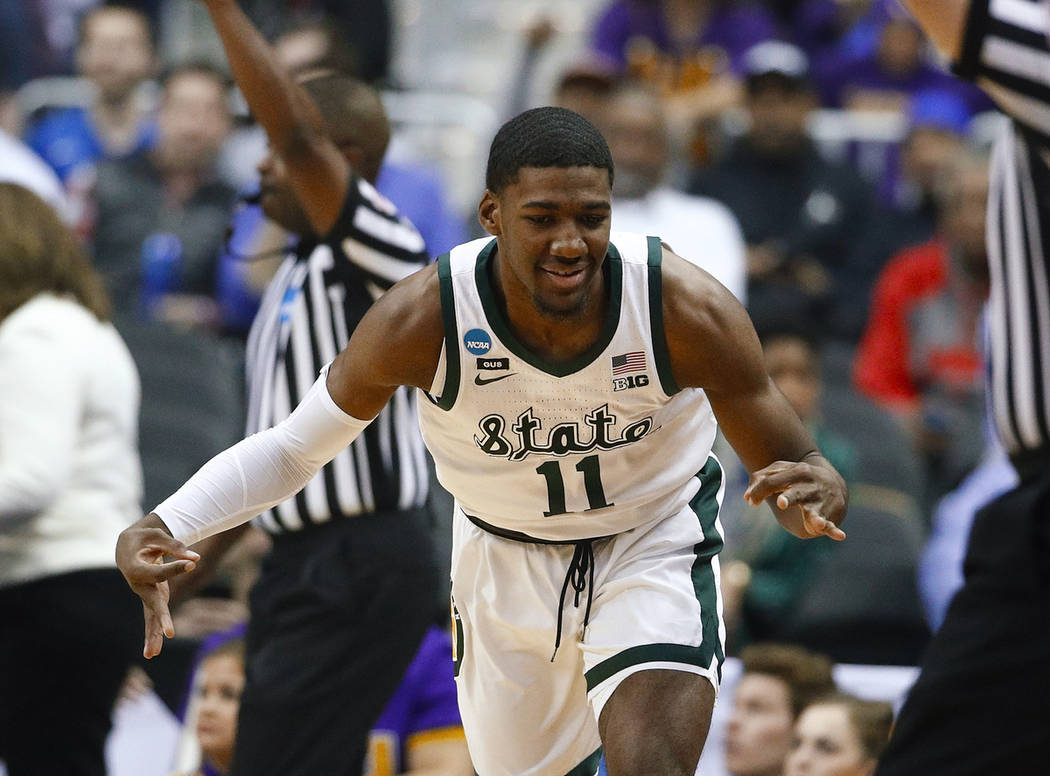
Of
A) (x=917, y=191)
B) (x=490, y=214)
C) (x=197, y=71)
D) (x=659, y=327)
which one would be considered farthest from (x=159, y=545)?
(x=917, y=191)

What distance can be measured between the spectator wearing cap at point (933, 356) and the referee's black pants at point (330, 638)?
395cm

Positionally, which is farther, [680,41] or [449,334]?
[680,41]

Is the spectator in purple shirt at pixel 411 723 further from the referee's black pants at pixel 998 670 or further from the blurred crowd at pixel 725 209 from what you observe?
the referee's black pants at pixel 998 670

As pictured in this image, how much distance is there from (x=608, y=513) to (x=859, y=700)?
2108mm

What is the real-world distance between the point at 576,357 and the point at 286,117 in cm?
133

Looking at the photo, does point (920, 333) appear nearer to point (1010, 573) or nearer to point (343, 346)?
point (343, 346)

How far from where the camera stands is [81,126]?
9.65m

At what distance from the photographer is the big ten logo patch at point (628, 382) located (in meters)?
3.45

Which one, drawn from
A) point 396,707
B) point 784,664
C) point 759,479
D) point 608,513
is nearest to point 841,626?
point 784,664

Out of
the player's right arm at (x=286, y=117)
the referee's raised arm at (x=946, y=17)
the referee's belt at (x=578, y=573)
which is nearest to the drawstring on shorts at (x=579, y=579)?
the referee's belt at (x=578, y=573)

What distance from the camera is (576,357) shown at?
345 centimetres

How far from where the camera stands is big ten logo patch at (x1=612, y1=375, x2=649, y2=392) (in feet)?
11.3

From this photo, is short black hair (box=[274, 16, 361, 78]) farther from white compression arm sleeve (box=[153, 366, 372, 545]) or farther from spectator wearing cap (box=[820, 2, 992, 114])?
spectator wearing cap (box=[820, 2, 992, 114])

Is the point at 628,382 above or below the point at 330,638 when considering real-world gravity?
above
